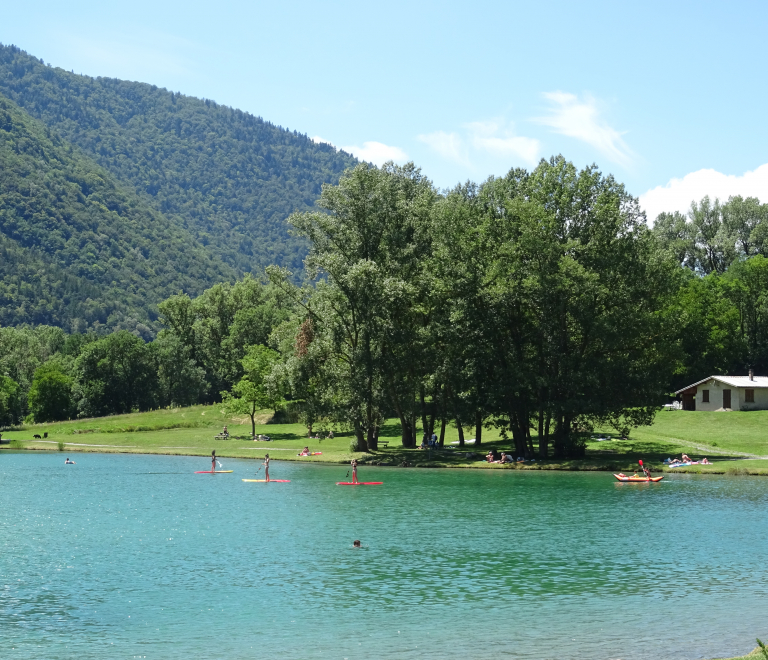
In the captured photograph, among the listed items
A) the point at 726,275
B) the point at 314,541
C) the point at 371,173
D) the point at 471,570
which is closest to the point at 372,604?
the point at 471,570

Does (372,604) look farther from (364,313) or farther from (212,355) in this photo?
(212,355)

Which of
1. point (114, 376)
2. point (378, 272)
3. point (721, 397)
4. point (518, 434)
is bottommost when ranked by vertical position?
point (518, 434)

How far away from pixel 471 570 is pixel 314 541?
9589 millimetres

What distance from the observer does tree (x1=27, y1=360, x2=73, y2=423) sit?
477 ft

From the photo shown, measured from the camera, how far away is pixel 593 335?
222 ft

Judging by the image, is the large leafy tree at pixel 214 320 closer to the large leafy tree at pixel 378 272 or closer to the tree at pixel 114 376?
the tree at pixel 114 376

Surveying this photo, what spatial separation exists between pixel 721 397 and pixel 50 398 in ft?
339

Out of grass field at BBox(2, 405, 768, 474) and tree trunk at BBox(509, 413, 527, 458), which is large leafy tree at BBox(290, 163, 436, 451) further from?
tree trunk at BBox(509, 413, 527, 458)

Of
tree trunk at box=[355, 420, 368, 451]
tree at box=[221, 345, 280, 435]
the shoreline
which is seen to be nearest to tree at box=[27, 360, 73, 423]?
the shoreline

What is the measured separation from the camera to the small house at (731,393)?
102 m

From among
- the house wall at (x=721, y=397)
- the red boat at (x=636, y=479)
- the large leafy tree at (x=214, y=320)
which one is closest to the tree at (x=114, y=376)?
the large leafy tree at (x=214, y=320)

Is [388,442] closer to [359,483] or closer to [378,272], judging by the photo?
[378,272]

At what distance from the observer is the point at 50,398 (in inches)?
5753

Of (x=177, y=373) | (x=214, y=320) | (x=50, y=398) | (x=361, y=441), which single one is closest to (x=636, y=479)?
(x=361, y=441)
